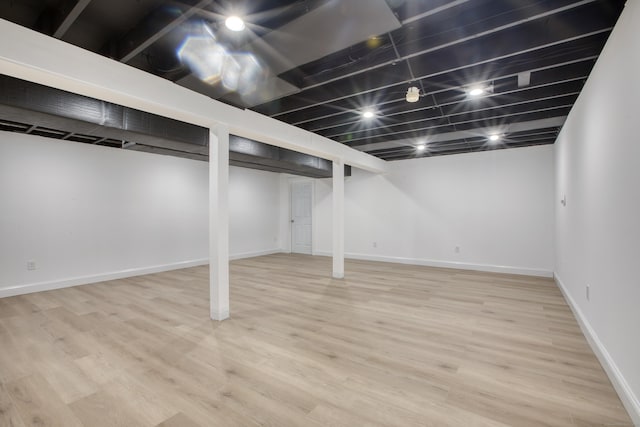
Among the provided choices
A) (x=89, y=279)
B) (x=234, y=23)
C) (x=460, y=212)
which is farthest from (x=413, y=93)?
(x=89, y=279)

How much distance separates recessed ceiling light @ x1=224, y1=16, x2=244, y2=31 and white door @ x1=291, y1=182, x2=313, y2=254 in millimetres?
6661

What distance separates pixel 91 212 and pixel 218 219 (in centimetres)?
329

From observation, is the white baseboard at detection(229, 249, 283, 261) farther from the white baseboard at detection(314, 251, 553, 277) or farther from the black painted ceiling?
the black painted ceiling

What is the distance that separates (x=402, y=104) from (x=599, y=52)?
1790mm

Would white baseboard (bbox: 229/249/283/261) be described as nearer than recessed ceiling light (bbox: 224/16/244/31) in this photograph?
No

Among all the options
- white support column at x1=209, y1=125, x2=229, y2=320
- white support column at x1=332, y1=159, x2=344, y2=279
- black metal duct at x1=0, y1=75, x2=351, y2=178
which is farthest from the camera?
white support column at x1=332, y1=159, x2=344, y2=279

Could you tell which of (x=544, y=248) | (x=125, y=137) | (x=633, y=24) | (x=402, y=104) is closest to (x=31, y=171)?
(x=125, y=137)

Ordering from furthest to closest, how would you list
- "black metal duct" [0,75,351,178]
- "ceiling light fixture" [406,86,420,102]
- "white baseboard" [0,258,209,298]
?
"white baseboard" [0,258,209,298] < "ceiling light fixture" [406,86,420,102] < "black metal duct" [0,75,351,178]

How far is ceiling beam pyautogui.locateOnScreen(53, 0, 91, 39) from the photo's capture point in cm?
177

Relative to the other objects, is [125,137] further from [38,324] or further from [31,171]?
[38,324]

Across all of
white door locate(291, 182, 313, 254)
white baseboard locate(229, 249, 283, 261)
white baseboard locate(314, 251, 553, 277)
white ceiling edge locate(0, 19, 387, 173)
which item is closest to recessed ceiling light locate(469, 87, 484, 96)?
white ceiling edge locate(0, 19, 387, 173)

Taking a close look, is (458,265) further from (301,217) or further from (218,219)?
(218,219)

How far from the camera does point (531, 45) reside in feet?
7.48

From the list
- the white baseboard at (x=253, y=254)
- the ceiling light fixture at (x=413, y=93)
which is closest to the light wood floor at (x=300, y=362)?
the ceiling light fixture at (x=413, y=93)
